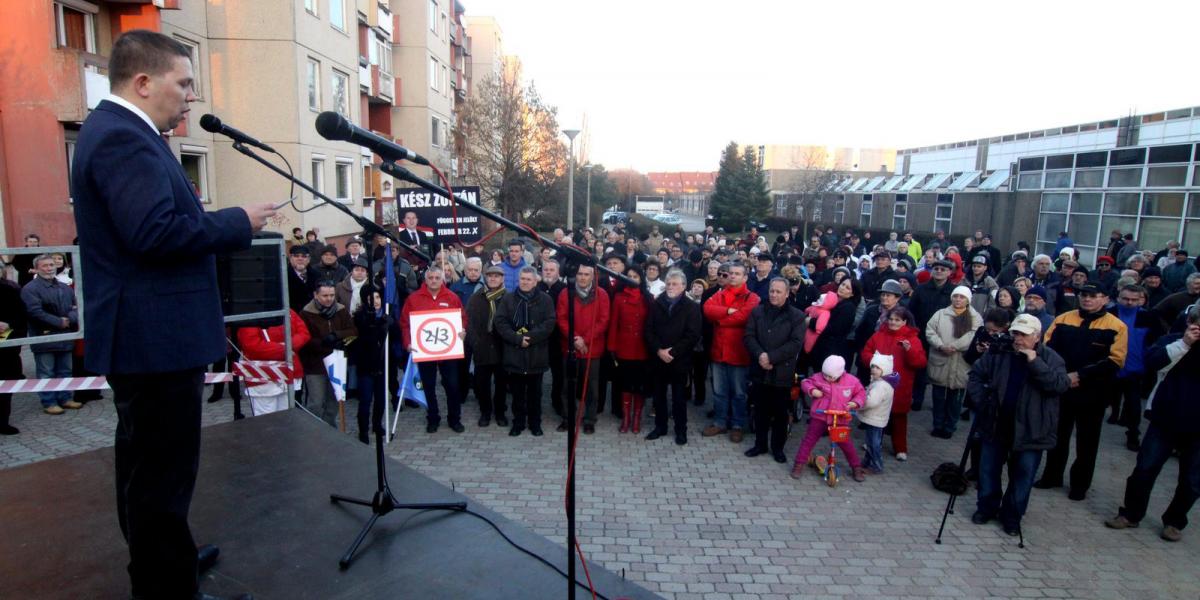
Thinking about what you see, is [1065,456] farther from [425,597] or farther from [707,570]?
[425,597]

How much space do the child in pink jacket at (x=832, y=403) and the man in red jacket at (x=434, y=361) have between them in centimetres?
393

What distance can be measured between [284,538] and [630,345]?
478cm

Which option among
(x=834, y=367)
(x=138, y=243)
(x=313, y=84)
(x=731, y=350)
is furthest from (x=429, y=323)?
(x=313, y=84)

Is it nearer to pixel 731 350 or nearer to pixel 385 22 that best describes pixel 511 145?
pixel 385 22

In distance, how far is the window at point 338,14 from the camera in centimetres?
2031

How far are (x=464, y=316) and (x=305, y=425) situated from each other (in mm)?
3319

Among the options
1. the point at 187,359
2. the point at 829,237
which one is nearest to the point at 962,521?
the point at 187,359

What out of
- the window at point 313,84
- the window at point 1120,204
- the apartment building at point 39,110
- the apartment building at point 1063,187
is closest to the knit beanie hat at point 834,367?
the apartment building at point 39,110

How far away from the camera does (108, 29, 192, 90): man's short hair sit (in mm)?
2260

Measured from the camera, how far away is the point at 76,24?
13359 mm

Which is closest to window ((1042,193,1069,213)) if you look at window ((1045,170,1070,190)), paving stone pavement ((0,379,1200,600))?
window ((1045,170,1070,190))

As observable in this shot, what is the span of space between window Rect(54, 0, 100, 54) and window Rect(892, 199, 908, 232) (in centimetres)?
3180

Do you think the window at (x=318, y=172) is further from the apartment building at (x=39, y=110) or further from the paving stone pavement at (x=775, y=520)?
the paving stone pavement at (x=775, y=520)

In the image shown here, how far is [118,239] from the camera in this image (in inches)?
86.2
